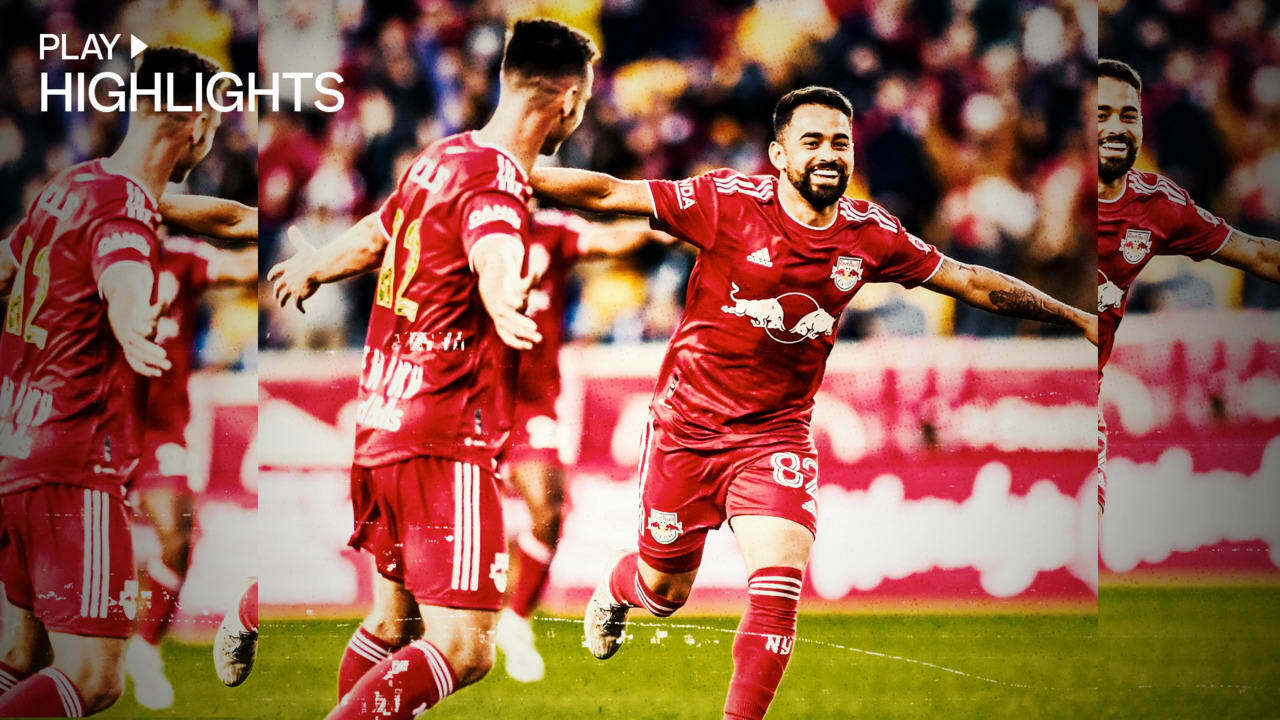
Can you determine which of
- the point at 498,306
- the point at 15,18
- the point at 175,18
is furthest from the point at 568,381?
the point at 15,18

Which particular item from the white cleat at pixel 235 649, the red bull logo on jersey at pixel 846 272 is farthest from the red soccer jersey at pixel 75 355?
the red bull logo on jersey at pixel 846 272

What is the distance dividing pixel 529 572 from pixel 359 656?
554 millimetres

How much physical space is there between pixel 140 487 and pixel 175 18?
140 cm

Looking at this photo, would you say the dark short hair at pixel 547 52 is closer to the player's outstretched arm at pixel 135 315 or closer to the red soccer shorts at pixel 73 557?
the player's outstretched arm at pixel 135 315

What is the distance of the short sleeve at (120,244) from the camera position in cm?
320

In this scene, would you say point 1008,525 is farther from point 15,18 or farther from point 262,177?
point 15,18

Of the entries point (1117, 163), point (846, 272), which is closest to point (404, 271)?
A: point (846, 272)

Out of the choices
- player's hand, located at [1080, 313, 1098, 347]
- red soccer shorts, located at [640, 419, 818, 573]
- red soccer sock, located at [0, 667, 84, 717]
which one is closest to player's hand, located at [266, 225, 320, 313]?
red soccer shorts, located at [640, 419, 818, 573]

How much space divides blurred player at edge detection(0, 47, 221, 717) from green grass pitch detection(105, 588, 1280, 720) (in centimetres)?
23

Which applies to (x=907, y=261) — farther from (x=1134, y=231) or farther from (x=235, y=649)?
(x=235, y=649)

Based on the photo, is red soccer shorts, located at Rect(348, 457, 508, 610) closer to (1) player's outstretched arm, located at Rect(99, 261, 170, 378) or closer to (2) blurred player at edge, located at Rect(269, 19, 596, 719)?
(2) blurred player at edge, located at Rect(269, 19, 596, 719)

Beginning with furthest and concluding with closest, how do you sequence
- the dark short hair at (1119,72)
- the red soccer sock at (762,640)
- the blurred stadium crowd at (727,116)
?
the dark short hair at (1119,72) → the blurred stadium crowd at (727,116) → the red soccer sock at (762,640)

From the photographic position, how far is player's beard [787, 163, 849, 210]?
3094 mm

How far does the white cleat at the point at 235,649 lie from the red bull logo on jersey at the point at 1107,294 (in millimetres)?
2733
